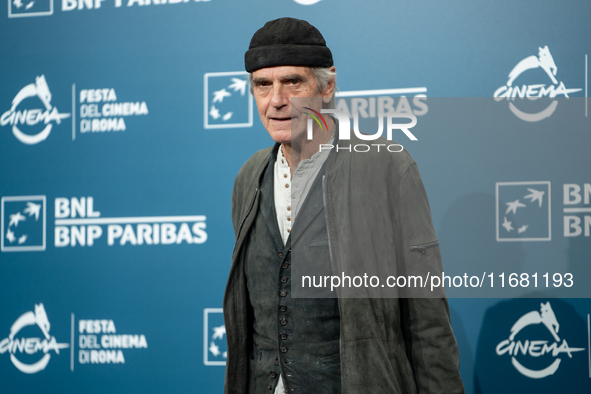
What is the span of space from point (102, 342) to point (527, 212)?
2.02m

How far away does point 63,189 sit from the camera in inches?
110

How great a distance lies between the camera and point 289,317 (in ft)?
4.89

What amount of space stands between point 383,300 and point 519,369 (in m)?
1.20

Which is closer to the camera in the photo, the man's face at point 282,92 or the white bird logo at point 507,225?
the man's face at point 282,92

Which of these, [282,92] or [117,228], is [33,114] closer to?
[117,228]

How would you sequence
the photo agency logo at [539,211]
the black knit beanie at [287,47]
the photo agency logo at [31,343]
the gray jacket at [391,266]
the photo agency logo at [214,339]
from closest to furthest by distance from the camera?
the gray jacket at [391,266]
the black knit beanie at [287,47]
the photo agency logo at [539,211]
the photo agency logo at [214,339]
the photo agency logo at [31,343]

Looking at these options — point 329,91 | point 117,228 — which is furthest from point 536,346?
point 117,228

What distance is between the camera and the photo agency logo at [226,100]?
259cm

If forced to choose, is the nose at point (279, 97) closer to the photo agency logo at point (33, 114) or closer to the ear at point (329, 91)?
the ear at point (329, 91)

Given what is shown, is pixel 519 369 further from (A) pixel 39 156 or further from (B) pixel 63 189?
(A) pixel 39 156

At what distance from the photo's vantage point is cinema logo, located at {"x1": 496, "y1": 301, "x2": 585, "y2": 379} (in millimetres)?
2295

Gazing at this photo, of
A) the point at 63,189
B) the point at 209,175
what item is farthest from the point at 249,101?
the point at 63,189

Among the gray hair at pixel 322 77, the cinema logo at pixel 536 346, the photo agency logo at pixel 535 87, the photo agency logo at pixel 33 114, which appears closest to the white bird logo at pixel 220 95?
the photo agency logo at pixel 33 114

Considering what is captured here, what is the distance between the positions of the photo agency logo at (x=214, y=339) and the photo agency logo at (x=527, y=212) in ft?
4.28
